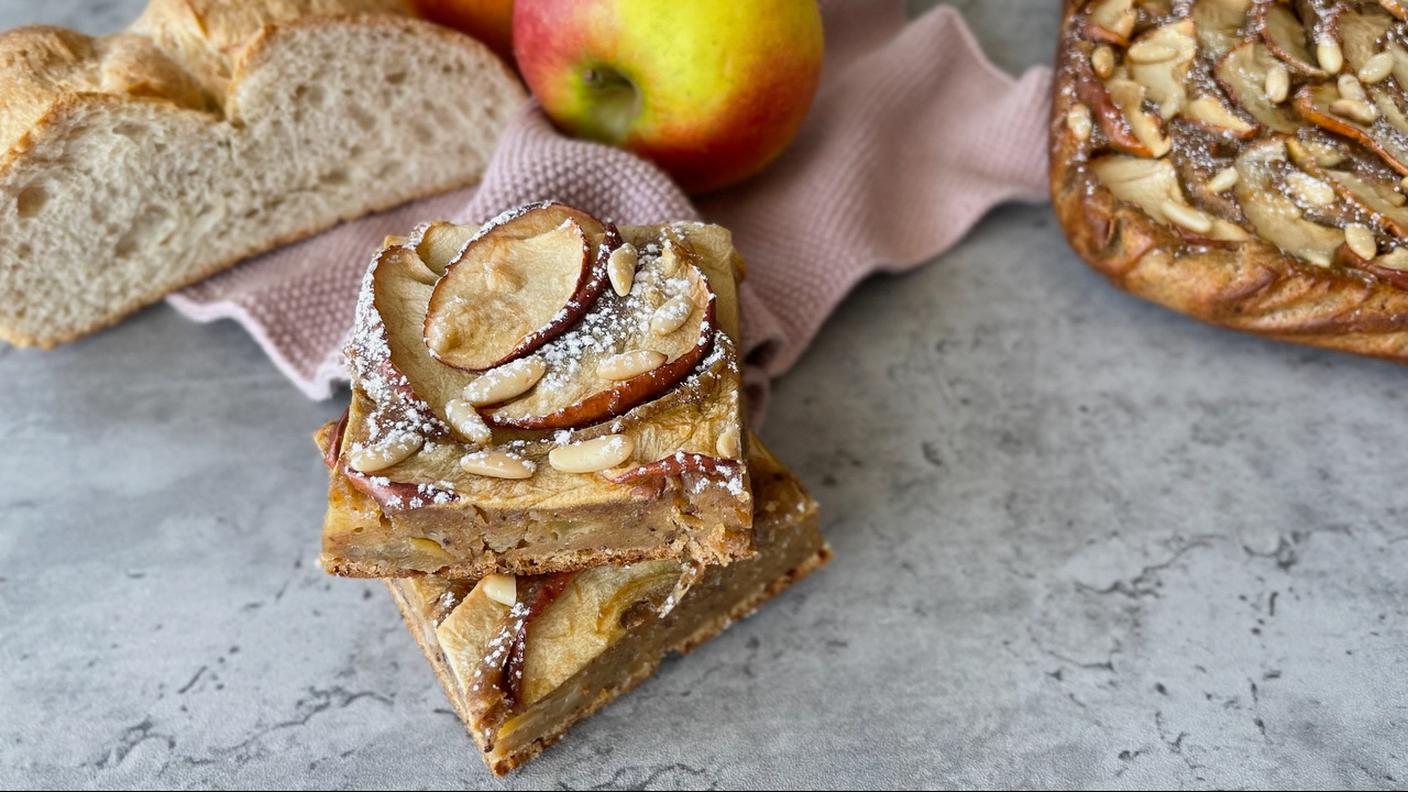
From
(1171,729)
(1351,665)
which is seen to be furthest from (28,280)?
(1351,665)

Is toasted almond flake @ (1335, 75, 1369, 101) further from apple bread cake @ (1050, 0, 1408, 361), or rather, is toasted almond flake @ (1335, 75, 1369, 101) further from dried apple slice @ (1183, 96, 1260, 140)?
dried apple slice @ (1183, 96, 1260, 140)

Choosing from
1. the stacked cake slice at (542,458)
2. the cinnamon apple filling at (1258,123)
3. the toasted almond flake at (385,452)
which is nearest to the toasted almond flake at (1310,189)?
the cinnamon apple filling at (1258,123)

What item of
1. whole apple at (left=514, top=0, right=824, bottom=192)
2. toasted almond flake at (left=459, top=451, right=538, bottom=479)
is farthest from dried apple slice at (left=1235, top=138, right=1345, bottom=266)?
toasted almond flake at (left=459, top=451, right=538, bottom=479)

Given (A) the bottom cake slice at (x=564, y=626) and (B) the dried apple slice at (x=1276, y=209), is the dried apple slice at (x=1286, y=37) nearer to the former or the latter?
(B) the dried apple slice at (x=1276, y=209)

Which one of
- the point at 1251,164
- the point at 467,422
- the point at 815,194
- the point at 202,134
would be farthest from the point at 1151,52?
the point at 202,134

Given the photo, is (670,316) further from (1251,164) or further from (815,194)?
(1251,164)

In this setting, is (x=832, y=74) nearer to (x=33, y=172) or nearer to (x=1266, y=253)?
(x=1266, y=253)
